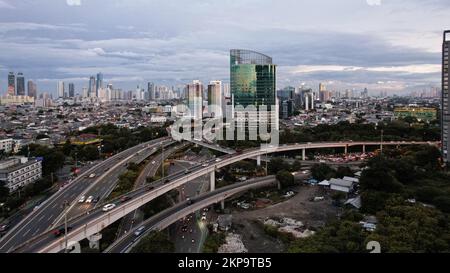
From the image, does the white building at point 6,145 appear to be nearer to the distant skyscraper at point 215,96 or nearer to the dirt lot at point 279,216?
the dirt lot at point 279,216

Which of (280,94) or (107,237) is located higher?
(280,94)

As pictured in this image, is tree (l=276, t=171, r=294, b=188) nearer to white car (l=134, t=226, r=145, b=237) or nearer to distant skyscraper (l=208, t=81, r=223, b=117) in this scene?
white car (l=134, t=226, r=145, b=237)

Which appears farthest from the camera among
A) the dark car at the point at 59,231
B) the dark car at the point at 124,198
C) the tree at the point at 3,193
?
the tree at the point at 3,193

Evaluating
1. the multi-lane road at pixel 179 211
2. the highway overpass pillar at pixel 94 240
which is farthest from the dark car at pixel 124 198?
the highway overpass pillar at pixel 94 240

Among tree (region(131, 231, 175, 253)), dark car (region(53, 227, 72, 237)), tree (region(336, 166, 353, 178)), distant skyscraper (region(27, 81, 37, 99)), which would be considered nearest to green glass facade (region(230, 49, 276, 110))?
tree (region(336, 166, 353, 178))

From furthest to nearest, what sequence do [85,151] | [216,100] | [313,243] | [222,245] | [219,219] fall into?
[216,100] < [85,151] < [219,219] < [222,245] < [313,243]
